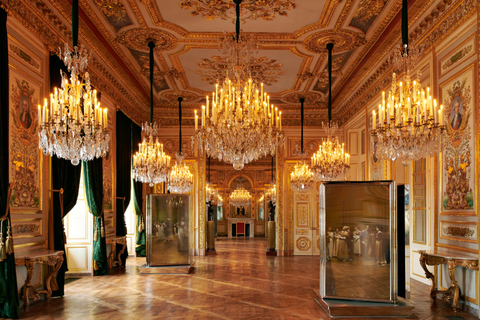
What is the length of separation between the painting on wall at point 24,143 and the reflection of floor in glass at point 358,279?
4.64 meters

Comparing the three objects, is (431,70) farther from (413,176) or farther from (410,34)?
(413,176)

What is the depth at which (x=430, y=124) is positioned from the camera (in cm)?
487

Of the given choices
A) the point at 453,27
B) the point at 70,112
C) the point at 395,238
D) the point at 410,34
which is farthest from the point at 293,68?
the point at 70,112

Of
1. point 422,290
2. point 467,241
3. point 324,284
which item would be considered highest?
point 467,241

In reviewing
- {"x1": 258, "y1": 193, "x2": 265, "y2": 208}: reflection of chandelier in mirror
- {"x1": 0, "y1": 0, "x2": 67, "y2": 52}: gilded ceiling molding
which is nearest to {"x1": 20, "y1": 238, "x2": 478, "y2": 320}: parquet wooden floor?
{"x1": 0, "y1": 0, "x2": 67, "y2": 52}: gilded ceiling molding

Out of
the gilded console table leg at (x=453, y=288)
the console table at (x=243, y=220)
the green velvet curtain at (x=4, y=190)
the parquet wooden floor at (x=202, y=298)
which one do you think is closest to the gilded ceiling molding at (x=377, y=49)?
the gilded console table leg at (x=453, y=288)

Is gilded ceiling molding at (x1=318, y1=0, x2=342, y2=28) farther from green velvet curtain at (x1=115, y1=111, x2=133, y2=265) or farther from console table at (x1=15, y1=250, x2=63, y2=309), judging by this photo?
console table at (x1=15, y1=250, x2=63, y2=309)

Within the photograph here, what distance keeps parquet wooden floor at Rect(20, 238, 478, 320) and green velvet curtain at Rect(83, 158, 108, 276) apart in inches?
16.4

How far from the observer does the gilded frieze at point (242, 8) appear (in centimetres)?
708

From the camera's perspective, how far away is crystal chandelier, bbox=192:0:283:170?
19.0 feet

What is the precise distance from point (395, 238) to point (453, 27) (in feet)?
11.2

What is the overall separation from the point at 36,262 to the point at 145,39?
186 inches

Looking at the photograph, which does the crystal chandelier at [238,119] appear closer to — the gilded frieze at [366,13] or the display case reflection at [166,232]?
the gilded frieze at [366,13]

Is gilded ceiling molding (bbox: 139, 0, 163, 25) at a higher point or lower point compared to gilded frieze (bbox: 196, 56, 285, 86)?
higher
